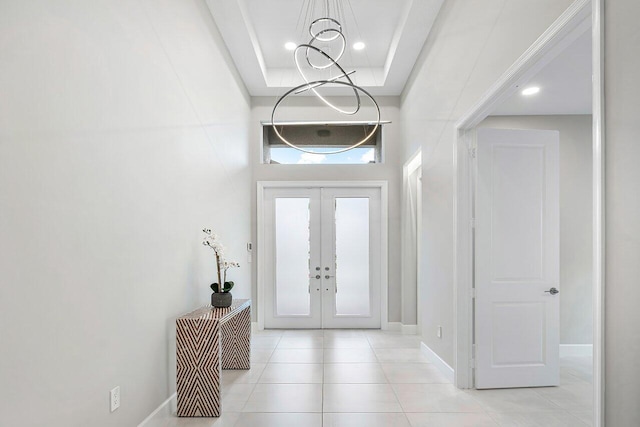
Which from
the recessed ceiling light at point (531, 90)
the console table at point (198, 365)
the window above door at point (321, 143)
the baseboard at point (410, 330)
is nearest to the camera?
the console table at point (198, 365)

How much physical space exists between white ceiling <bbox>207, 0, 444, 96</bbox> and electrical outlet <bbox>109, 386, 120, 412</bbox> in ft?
11.0

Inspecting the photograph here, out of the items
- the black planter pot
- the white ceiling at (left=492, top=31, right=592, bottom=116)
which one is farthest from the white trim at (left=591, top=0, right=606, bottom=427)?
the black planter pot

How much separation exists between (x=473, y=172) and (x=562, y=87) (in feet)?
4.73

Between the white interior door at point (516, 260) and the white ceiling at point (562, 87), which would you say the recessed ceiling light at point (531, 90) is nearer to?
the white ceiling at point (562, 87)

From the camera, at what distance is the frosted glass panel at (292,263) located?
19.5 ft

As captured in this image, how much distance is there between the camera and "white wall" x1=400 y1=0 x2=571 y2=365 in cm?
243

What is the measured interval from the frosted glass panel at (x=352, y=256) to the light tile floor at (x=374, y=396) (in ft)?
4.43

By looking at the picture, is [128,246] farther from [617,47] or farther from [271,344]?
[271,344]

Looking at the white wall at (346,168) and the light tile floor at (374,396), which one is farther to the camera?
the white wall at (346,168)

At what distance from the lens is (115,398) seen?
7.07 ft

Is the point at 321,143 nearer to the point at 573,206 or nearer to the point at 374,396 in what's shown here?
the point at 573,206

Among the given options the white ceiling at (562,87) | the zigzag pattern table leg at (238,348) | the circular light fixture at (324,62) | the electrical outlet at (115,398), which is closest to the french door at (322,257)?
the circular light fixture at (324,62)

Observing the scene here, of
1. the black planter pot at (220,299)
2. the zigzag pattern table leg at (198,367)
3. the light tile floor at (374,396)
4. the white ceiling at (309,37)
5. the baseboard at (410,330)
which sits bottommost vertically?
the baseboard at (410,330)

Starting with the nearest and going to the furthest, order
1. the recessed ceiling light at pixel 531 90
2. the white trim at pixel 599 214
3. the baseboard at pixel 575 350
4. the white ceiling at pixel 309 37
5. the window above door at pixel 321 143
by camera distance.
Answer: the white trim at pixel 599 214 → the recessed ceiling light at pixel 531 90 → the white ceiling at pixel 309 37 → the baseboard at pixel 575 350 → the window above door at pixel 321 143
